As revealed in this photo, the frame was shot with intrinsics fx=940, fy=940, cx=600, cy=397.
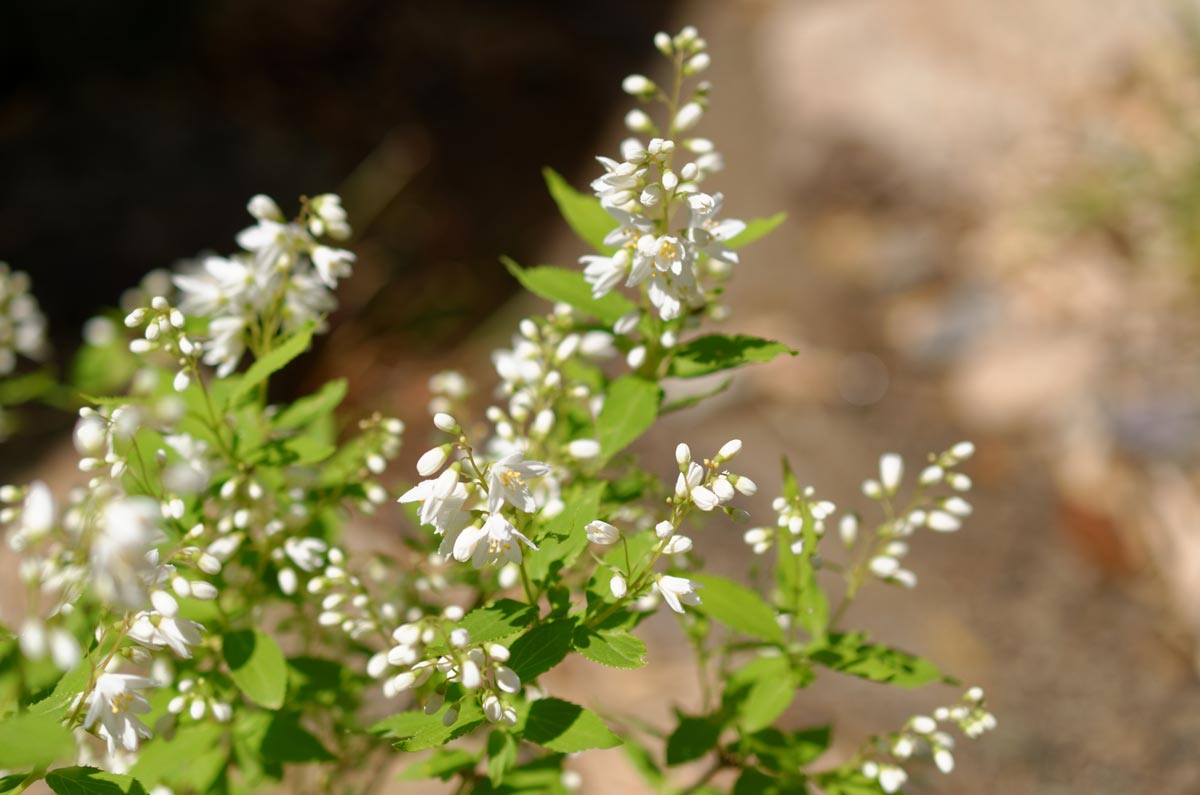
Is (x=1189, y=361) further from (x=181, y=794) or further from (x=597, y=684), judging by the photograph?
(x=181, y=794)

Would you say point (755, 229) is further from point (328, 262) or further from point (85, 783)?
point (85, 783)

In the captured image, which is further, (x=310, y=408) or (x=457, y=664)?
(x=310, y=408)

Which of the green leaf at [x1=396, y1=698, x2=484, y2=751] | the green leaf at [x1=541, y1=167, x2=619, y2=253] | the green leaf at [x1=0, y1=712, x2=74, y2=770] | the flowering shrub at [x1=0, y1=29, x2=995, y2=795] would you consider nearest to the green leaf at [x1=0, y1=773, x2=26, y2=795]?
the flowering shrub at [x1=0, y1=29, x2=995, y2=795]

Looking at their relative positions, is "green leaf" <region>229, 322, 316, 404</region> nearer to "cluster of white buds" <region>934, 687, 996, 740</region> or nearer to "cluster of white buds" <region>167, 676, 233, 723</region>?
"cluster of white buds" <region>167, 676, 233, 723</region>

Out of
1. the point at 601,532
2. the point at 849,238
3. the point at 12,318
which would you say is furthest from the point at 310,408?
the point at 849,238

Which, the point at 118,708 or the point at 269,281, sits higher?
the point at 269,281
